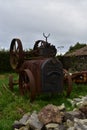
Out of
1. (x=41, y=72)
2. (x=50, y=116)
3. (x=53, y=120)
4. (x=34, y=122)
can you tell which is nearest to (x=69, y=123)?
(x=53, y=120)

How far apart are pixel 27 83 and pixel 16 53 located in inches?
65.3

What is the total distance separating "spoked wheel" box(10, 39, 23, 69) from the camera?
13843mm

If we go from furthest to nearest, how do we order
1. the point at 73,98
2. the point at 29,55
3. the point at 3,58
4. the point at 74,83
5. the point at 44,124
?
the point at 3,58
the point at 74,83
the point at 29,55
the point at 73,98
the point at 44,124

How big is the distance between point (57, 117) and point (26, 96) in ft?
15.5

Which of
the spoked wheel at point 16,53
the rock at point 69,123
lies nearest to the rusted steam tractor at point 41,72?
the spoked wheel at point 16,53

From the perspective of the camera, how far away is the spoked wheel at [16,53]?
545 inches

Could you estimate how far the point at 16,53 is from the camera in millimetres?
14430

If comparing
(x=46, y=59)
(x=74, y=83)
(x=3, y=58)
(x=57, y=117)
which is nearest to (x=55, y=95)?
(x=46, y=59)

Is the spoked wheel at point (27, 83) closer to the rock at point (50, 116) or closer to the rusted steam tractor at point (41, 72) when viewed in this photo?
the rusted steam tractor at point (41, 72)

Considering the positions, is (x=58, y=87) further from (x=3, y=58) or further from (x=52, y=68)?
(x=3, y=58)

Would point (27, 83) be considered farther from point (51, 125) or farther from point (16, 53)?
point (51, 125)

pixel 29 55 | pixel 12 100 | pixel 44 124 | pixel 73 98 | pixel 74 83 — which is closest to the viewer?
pixel 44 124

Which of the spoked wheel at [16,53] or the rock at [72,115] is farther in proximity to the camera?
the spoked wheel at [16,53]

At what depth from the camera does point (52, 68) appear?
12570mm
